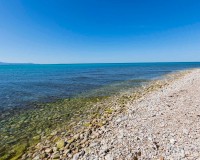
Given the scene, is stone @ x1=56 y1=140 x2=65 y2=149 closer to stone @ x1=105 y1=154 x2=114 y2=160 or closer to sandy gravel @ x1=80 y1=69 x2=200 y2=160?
sandy gravel @ x1=80 y1=69 x2=200 y2=160

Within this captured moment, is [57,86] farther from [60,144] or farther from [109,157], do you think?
[109,157]

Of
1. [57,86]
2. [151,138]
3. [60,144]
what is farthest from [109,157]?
[57,86]

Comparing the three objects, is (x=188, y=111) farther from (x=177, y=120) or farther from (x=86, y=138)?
(x=86, y=138)

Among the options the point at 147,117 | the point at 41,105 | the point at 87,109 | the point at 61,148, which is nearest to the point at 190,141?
the point at 147,117

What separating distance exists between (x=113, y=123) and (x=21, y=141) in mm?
5207

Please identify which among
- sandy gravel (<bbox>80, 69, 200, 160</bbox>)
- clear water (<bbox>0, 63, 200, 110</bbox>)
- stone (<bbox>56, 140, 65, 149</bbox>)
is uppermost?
sandy gravel (<bbox>80, 69, 200, 160</bbox>)

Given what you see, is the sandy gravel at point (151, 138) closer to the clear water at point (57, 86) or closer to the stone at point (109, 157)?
the stone at point (109, 157)

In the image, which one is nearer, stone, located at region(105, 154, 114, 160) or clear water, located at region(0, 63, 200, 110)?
stone, located at region(105, 154, 114, 160)

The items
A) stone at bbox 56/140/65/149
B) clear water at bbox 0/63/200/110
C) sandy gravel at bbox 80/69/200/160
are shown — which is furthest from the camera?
clear water at bbox 0/63/200/110

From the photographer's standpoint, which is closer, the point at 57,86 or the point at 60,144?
the point at 60,144

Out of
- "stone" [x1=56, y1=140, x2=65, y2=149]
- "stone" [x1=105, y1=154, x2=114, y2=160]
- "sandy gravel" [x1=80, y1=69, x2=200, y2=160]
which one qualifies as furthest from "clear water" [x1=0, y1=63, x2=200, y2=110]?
"stone" [x1=105, y1=154, x2=114, y2=160]

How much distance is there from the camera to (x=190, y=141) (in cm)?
643

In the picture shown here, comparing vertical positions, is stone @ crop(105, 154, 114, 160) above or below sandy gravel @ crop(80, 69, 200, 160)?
below

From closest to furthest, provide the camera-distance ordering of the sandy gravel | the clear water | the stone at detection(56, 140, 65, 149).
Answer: the sandy gravel
the stone at detection(56, 140, 65, 149)
the clear water
